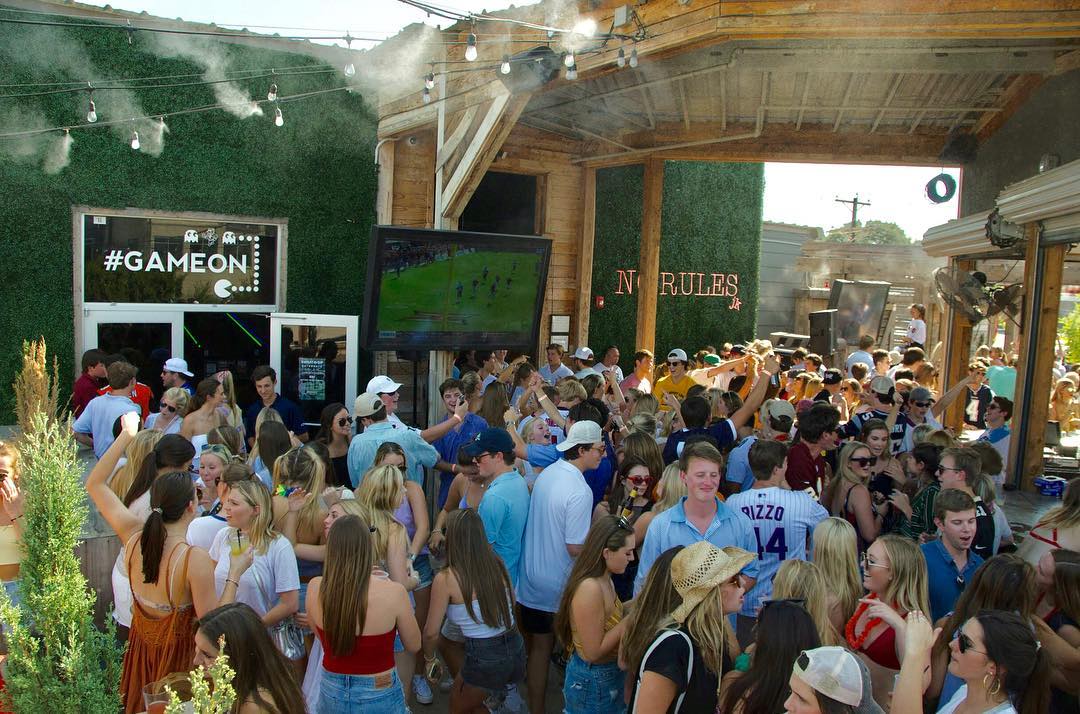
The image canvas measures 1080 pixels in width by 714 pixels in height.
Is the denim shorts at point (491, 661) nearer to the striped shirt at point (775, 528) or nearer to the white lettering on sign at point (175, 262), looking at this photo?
the striped shirt at point (775, 528)

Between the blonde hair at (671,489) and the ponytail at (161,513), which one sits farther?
the blonde hair at (671,489)

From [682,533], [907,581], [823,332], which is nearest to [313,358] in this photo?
[682,533]

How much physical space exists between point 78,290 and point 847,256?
20.7 meters

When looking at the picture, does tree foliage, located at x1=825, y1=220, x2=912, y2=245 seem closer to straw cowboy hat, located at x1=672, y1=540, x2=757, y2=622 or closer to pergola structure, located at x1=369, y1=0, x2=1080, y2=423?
pergola structure, located at x1=369, y1=0, x2=1080, y2=423

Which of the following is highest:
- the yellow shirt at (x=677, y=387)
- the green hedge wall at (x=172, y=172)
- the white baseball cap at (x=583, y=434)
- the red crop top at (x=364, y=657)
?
the green hedge wall at (x=172, y=172)

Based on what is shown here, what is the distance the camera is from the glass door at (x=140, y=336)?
883 centimetres

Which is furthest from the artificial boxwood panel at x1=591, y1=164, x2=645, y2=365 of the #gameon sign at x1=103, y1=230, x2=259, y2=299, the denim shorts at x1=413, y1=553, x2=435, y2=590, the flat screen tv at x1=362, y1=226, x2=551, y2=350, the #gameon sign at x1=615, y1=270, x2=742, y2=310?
the denim shorts at x1=413, y1=553, x2=435, y2=590

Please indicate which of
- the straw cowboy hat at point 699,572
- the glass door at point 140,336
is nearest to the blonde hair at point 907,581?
the straw cowboy hat at point 699,572

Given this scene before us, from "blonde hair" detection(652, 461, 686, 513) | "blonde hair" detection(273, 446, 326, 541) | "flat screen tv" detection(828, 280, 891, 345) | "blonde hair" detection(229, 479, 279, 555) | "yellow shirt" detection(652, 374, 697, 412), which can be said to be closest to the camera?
"blonde hair" detection(229, 479, 279, 555)

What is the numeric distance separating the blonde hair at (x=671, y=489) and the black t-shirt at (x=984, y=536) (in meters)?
1.39

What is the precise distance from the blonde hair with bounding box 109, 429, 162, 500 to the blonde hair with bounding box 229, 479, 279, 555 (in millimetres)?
982

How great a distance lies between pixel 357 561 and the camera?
3.24m

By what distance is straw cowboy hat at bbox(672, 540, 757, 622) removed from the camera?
9.54 feet

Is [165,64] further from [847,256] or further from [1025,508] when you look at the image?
[847,256]
